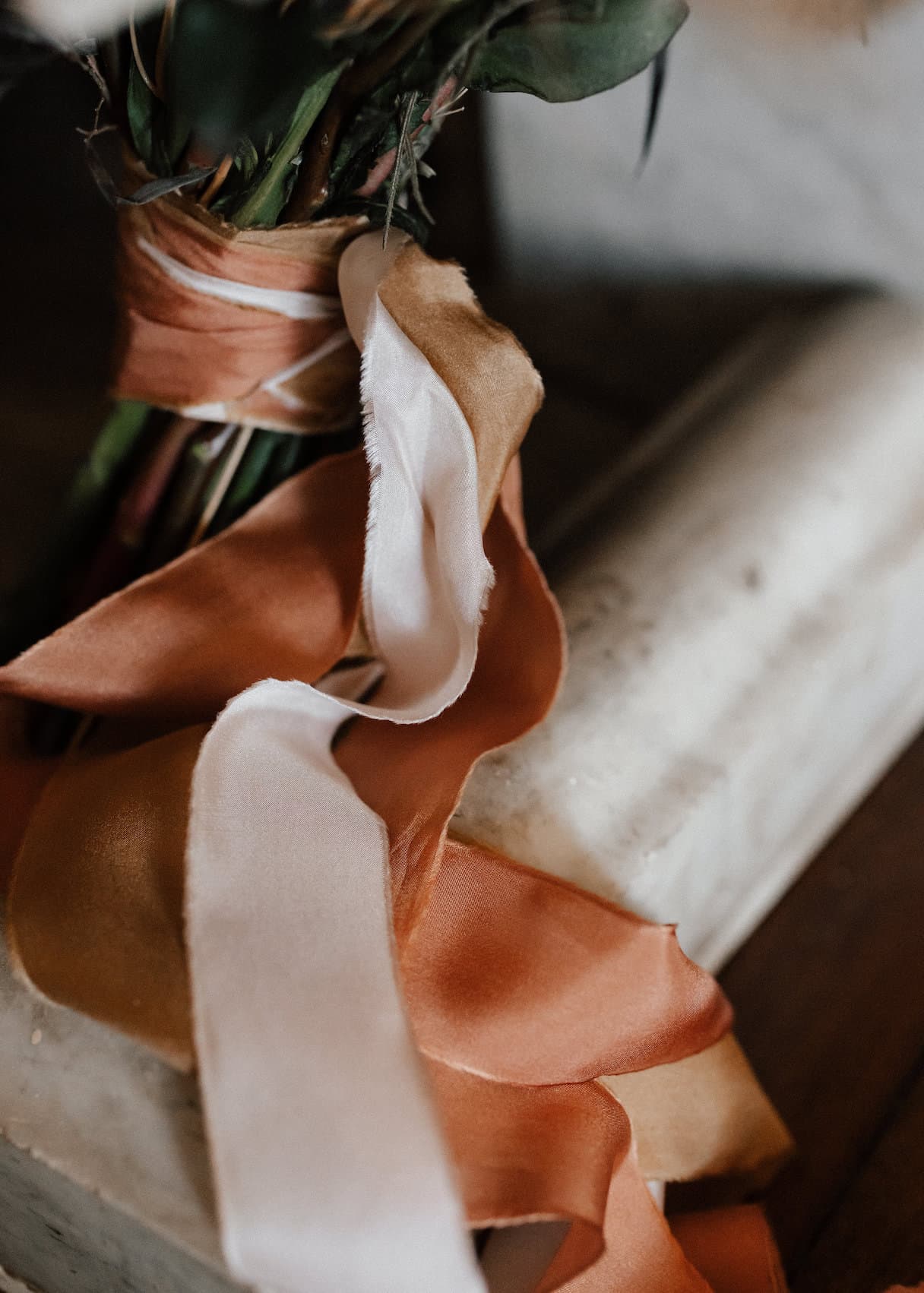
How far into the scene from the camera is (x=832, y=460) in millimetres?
605

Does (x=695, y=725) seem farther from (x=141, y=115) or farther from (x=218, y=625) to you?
(x=141, y=115)

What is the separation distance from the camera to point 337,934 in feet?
1.11

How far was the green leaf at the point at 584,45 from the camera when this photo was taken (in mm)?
339

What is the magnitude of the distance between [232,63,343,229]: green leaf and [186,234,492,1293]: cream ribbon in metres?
0.03

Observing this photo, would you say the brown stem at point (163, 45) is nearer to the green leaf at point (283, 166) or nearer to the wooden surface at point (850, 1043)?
the green leaf at point (283, 166)

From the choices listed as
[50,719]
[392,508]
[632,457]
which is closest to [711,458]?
[632,457]

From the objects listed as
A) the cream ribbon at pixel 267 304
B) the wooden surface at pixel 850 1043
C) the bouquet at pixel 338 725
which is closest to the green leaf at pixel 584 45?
the bouquet at pixel 338 725

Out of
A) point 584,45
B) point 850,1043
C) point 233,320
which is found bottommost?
point 850,1043

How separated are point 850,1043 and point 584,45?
435 mm

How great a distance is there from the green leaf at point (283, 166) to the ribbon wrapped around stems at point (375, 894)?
3 cm

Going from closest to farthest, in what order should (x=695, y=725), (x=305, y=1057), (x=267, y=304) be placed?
(x=305, y=1057)
(x=267, y=304)
(x=695, y=725)

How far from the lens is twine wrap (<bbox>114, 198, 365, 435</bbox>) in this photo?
0.40m

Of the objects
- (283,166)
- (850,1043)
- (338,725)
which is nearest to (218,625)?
(338,725)

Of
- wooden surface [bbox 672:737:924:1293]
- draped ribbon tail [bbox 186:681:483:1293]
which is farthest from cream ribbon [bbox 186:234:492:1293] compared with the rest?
wooden surface [bbox 672:737:924:1293]
